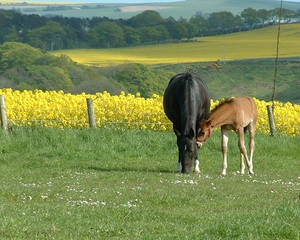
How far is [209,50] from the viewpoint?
119 metres

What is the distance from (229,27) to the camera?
16375 centimetres

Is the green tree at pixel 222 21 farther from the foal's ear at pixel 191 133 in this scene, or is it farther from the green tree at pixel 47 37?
the foal's ear at pixel 191 133

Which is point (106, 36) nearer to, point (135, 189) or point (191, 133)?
point (191, 133)

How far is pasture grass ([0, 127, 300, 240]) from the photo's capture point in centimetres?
895

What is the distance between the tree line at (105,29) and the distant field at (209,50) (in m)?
5.86

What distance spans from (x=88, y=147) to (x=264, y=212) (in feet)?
35.3

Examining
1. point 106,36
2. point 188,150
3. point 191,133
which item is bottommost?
point 106,36

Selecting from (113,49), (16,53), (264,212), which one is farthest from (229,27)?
(264,212)

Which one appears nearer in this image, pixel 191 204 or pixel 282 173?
pixel 191 204

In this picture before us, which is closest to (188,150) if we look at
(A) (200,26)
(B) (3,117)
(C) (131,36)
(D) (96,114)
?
(B) (3,117)

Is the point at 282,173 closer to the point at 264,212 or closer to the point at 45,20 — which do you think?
the point at 264,212

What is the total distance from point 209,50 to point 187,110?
341 ft

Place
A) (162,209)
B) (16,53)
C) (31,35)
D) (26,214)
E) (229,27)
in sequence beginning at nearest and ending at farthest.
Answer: (26,214)
(162,209)
(16,53)
(31,35)
(229,27)

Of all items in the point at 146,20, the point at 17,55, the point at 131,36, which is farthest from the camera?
the point at 146,20
